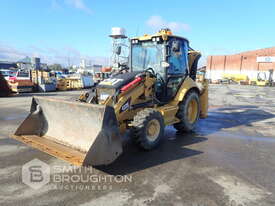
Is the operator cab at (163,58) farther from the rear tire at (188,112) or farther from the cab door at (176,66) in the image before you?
the rear tire at (188,112)

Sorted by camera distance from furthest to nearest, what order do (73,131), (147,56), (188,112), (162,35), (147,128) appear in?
(188,112) → (147,56) → (162,35) → (147,128) → (73,131)

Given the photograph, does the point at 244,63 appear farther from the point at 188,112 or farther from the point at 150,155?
the point at 150,155

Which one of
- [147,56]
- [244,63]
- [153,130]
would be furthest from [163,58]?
[244,63]

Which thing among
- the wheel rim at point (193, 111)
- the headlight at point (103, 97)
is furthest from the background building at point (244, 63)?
the headlight at point (103, 97)

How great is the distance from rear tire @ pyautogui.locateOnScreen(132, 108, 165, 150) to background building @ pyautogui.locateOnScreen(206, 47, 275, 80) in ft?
143

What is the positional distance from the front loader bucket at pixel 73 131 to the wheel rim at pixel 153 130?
3.65 feet

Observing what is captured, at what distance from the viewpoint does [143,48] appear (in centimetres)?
586

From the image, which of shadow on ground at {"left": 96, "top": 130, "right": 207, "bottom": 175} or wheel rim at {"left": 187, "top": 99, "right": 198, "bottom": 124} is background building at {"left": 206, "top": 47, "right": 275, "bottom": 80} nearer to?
wheel rim at {"left": 187, "top": 99, "right": 198, "bottom": 124}

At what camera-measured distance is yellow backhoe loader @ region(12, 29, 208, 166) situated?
3.54m

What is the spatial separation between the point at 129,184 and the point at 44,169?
1615mm

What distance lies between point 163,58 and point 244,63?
44923 millimetres

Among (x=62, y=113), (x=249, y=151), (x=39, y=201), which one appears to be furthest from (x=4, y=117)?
(x=249, y=151)

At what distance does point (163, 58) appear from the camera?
5.40m

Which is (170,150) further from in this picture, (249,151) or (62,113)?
(62,113)
